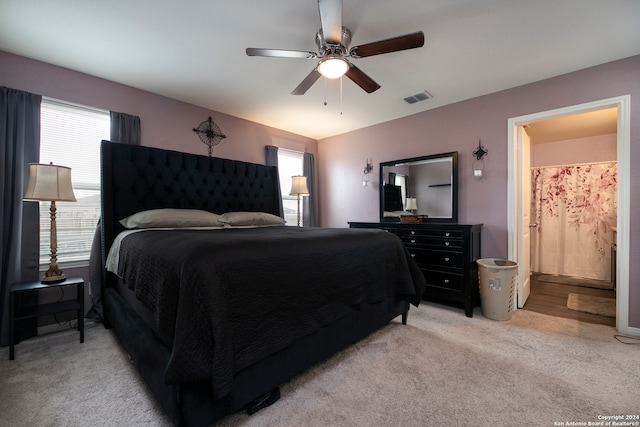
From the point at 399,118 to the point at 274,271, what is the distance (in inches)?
136

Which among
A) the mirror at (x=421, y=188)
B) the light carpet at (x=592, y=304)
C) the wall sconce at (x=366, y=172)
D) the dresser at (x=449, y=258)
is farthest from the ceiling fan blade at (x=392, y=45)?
the light carpet at (x=592, y=304)

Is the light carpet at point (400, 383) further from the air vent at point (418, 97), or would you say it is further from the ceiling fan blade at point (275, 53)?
the air vent at point (418, 97)

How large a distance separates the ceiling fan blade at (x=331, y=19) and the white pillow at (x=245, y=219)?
2068 millimetres

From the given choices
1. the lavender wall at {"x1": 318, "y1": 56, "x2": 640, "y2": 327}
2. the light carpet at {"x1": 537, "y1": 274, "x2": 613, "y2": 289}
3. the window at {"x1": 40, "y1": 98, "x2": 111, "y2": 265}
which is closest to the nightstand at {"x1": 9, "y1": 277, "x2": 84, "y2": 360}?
the window at {"x1": 40, "y1": 98, "x2": 111, "y2": 265}

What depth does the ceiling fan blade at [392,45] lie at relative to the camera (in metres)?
1.68

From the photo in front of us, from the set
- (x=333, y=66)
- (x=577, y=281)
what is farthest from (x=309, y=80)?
(x=577, y=281)

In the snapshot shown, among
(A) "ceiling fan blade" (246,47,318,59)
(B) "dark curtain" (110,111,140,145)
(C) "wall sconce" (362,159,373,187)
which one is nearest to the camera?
(A) "ceiling fan blade" (246,47,318,59)

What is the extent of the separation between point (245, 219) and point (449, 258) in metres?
2.41

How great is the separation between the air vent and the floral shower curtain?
3171 millimetres

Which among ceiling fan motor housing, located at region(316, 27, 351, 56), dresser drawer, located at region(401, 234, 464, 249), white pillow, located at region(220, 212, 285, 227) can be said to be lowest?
dresser drawer, located at region(401, 234, 464, 249)

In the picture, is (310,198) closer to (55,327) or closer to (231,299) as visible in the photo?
(55,327)

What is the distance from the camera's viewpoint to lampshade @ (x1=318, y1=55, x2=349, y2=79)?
75.3 inches

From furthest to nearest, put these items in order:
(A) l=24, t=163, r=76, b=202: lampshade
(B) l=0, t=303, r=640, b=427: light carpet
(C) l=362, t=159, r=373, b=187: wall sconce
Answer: (C) l=362, t=159, r=373, b=187: wall sconce
(A) l=24, t=163, r=76, b=202: lampshade
(B) l=0, t=303, r=640, b=427: light carpet

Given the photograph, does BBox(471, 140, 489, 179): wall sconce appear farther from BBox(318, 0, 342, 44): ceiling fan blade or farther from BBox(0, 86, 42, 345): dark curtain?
BBox(0, 86, 42, 345): dark curtain
